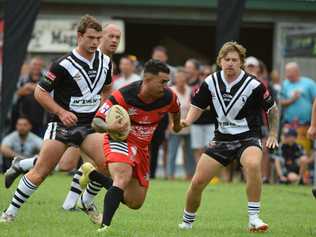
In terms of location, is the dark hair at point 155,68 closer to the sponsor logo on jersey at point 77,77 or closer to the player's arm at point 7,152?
the sponsor logo on jersey at point 77,77

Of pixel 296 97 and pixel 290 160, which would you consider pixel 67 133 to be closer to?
pixel 296 97

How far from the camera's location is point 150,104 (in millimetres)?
8797

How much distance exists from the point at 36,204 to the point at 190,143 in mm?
7119

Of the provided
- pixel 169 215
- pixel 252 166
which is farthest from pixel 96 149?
pixel 169 215

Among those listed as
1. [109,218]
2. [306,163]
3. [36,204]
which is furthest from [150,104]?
[306,163]

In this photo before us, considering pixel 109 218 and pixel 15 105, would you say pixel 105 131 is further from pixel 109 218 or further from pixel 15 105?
pixel 15 105

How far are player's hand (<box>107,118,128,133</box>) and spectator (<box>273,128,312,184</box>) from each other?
9314mm

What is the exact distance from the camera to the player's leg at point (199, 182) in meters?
8.96

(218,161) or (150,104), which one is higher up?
(150,104)

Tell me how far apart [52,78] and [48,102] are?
0.27m

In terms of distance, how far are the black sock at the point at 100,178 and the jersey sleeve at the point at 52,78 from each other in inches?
36.7

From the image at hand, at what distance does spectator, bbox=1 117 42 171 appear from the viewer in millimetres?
16922

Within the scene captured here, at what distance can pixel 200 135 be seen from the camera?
17.8 meters

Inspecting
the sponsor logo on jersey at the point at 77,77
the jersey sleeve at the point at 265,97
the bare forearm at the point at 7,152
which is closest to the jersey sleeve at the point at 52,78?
the sponsor logo on jersey at the point at 77,77
